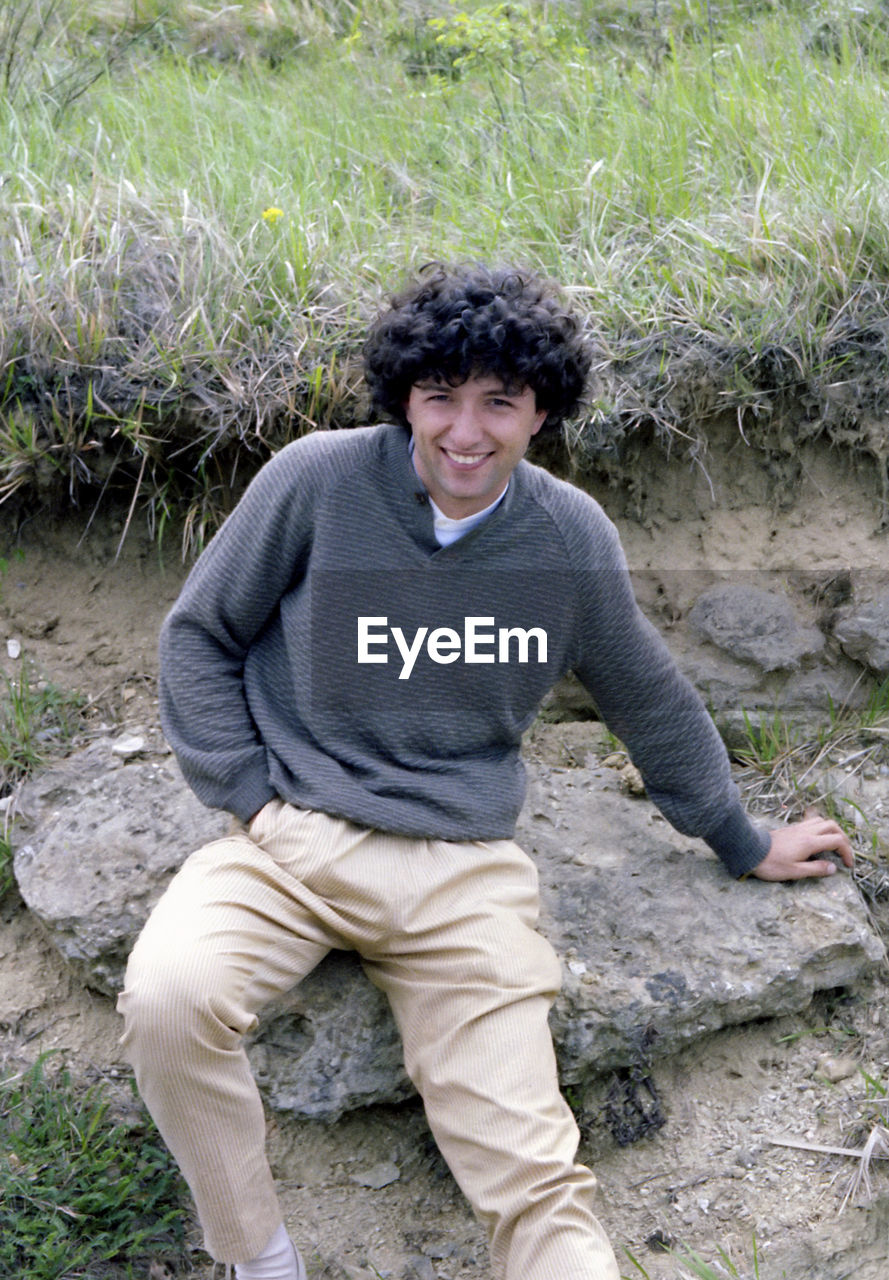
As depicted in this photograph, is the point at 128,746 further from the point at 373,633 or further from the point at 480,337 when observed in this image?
the point at 480,337

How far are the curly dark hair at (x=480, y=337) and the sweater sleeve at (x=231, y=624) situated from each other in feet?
0.92

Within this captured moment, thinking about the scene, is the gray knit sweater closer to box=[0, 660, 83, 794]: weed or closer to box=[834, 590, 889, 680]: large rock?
box=[0, 660, 83, 794]: weed

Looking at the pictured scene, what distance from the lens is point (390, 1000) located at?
2.50 m

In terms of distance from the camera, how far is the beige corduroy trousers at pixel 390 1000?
85.4 inches

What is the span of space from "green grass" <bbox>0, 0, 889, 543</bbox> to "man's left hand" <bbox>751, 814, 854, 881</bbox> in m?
1.08

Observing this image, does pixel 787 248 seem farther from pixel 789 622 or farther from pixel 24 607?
pixel 24 607

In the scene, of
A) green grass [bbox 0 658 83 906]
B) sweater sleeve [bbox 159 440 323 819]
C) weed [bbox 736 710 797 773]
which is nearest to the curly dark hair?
sweater sleeve [bbox 159 440 323 819]

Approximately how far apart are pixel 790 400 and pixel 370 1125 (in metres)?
2.10

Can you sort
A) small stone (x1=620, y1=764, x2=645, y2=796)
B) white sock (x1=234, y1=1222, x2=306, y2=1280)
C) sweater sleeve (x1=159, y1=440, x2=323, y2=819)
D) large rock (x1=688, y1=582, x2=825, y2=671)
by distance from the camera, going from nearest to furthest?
white sock (x1=234, y1=1222, x2=306, y2=1280) < sweater sleeve (x1=159, y1=440, x2=323, y2=819) < small stone (x1=620, y1=764, x2=645, y2=796) < large rock (x1=688, y1=582, x2=825, y2=671)

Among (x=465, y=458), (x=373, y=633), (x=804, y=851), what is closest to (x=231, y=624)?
(x=373, y=633)

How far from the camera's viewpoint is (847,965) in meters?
2.80

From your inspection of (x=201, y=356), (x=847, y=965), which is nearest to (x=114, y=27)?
(x=201, y=356)

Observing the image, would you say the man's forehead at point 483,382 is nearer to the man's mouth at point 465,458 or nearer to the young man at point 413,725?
the young man at point 413,725

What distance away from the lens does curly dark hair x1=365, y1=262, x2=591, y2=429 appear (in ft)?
7.59
